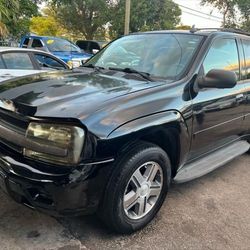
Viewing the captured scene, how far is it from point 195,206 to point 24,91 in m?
2.00

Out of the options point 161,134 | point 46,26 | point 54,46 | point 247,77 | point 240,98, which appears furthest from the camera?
point 46,26

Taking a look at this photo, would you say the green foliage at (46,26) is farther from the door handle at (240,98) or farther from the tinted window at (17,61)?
the door handle at (240,98)

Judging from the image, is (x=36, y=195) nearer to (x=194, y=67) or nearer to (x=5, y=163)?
(x=5, y=163)

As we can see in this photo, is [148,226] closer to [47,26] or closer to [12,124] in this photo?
[12,124]

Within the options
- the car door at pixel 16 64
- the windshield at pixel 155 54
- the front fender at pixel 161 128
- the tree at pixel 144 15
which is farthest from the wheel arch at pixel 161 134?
the tree at pixel 144 15

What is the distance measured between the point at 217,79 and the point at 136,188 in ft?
4.26

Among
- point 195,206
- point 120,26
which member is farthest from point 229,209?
point 120,26

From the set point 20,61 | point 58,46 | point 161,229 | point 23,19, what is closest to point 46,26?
point 23,19

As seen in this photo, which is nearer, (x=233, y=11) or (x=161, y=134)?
(x=161, y=134)

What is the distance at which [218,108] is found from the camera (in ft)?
12.4

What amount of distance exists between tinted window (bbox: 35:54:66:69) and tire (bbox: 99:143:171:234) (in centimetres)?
463

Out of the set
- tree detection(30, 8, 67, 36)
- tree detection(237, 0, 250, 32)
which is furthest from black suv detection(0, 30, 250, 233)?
tree detection(30, 8, 67, 36)

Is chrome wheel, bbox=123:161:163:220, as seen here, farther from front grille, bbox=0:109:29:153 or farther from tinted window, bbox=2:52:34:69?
tinted window, bbox=2:52:34:69

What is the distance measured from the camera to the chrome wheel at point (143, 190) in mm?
2945
